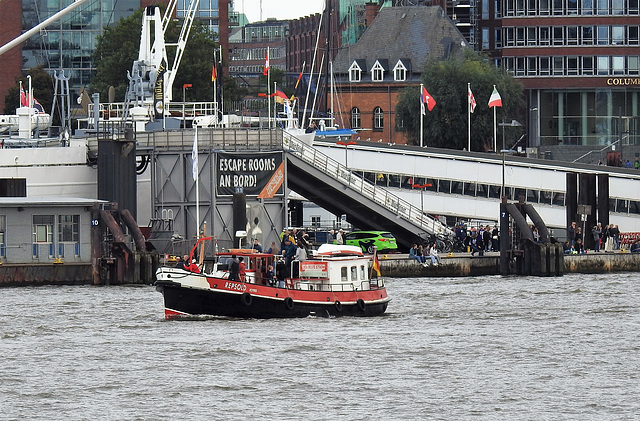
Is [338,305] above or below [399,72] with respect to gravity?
below

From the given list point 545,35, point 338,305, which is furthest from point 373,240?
point 545,35

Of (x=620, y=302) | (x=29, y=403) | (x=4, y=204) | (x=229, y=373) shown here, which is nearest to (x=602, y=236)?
(x=620, y=302)

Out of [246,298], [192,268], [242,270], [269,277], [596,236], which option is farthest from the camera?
[596,236]

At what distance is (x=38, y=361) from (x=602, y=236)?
46.9 metres

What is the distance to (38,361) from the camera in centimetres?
4612

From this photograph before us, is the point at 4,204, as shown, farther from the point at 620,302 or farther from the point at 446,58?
the point at 446,58

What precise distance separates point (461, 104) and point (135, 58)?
26.1 metres

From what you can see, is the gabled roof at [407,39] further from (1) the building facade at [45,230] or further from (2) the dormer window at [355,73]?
(1) the building facade at [45,230]

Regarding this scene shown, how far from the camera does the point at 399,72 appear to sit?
15175 cm

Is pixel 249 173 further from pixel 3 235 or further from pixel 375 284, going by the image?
pixel 375 284

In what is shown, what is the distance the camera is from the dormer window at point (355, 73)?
153m

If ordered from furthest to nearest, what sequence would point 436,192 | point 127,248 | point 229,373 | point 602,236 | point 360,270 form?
1. point 436,192
2. point 602,236
3. point 127,248
4. point 360,270
5. point 229,373

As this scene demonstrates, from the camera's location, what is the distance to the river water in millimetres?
39219

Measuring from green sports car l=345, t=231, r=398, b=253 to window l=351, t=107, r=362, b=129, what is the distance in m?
68.7
